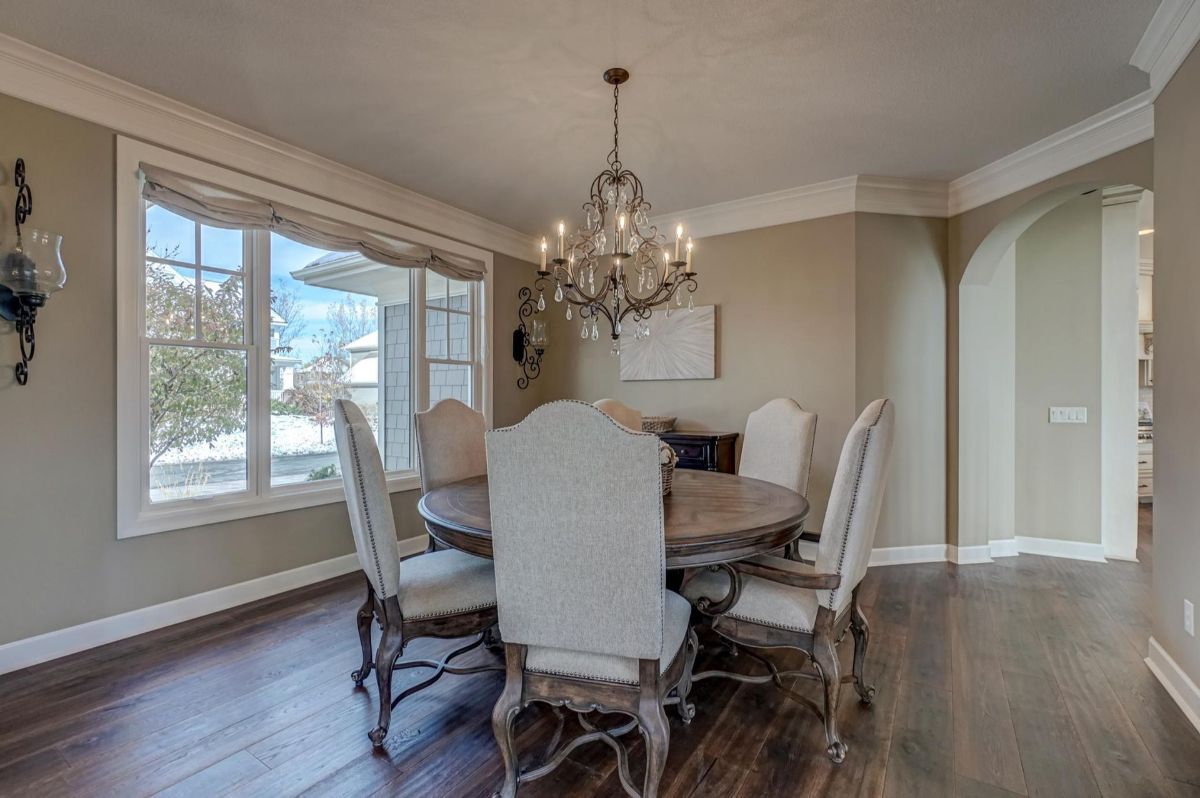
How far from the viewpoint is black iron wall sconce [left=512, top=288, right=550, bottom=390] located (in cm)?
480

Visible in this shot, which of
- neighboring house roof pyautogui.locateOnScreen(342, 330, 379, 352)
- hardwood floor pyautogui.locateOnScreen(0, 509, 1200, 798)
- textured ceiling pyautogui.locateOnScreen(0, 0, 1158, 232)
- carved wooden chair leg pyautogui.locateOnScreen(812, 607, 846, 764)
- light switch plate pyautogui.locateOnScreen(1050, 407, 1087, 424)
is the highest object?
textured ceiling pyautogui.locateOnScreen(0, 0, 1158, 232)

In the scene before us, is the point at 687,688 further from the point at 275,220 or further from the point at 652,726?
the point at 275,220

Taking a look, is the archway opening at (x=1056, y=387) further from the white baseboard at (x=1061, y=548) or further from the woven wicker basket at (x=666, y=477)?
the woven wicker basket at (x=666, y=477)

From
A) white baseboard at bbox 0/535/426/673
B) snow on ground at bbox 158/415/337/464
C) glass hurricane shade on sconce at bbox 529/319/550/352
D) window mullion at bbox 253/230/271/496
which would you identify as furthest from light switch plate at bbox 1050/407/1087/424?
window mullion at bbox 253/230/271/496

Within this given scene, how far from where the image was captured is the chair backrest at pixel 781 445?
2.67 metres

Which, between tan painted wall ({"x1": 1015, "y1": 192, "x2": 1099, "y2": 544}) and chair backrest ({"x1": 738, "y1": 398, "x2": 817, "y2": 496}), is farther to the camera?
tan painted wall ({"x1": 1015, "y1": 192, "x2": 1099, "y2": 544})

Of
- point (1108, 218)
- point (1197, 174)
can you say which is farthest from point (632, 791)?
point (1108, 218)

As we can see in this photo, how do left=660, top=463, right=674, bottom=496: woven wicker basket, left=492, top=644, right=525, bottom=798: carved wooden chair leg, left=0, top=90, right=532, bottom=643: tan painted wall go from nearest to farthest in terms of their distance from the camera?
left=492, top=644, right=525, bottom=798: carved wooden chair leg → left=660, top=463, right=674, bottom=496: woven wicker basket → left=0, top=90, right=532, bottom=643: tan painted wall

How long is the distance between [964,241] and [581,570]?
3.78 m

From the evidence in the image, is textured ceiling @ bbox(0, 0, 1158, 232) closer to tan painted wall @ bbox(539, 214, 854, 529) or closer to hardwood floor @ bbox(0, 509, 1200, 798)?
tan painted wall @ bbox(539, 214, 854, 529)

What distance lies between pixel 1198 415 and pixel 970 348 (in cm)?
192

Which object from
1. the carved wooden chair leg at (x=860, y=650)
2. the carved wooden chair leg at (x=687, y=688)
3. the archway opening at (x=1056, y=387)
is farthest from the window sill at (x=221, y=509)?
the archway opening at (x=1056, y=387)

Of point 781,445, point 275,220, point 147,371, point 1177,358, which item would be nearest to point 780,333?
point 781,445

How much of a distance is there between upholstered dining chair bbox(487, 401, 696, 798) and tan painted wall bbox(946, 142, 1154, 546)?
3.23m
